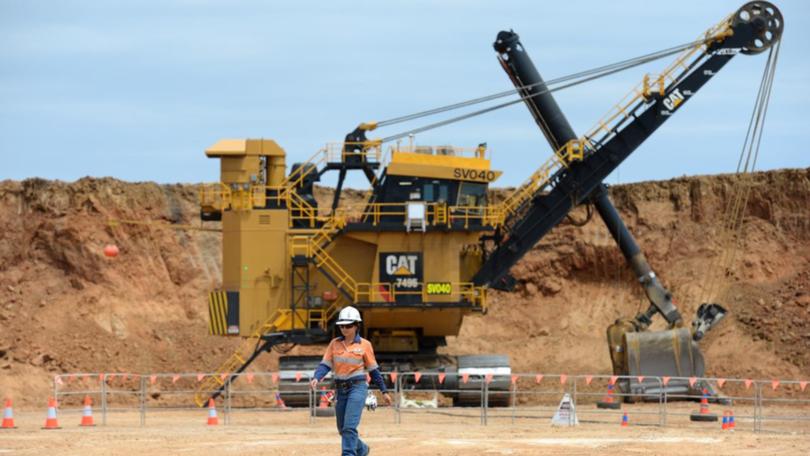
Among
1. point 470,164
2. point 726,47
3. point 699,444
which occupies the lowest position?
point 699,444

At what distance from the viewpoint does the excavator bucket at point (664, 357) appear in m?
35.0

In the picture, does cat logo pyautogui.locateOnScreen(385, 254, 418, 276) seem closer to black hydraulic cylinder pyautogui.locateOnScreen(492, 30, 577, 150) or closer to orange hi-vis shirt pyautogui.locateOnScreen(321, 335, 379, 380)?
black hydraulic cylinder pyautogui.locateOnScreen(492, 30, 577, 150)

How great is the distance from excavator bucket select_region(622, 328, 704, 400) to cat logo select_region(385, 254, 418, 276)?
18.1 ft

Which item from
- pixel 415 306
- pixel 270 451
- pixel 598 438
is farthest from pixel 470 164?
pixel 270 451

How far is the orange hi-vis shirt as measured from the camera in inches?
664

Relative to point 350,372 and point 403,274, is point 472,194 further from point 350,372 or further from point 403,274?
point 350,372

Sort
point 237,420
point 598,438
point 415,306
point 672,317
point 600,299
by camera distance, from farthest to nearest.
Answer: point 600,299 → point 672,317 → point 415,306 → point 237,420 → point 598,438

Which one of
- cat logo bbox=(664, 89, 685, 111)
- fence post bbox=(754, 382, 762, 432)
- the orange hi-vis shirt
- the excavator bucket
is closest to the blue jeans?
the orange hi-vis shirt

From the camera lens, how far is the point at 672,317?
121 feet

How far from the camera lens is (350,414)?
16688 millimetres

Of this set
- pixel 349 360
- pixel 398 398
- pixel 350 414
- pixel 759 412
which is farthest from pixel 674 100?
pixel 350 414

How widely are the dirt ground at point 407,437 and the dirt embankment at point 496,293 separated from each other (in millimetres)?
11993

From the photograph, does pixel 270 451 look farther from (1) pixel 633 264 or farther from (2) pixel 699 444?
(1) pixel 633 264

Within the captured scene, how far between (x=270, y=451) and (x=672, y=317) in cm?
1772
